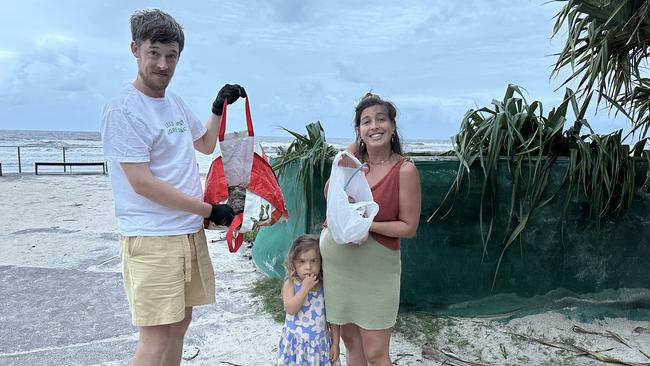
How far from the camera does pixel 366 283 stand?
202 cm

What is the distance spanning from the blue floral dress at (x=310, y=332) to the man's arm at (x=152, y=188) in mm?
734

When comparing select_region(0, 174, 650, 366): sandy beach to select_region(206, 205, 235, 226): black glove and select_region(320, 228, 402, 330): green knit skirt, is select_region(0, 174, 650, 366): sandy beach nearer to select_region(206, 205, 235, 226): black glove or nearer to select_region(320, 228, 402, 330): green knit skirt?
select_region(320, 228, 402, 330): green knit skirt

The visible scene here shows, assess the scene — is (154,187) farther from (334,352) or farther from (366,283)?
(334,352)

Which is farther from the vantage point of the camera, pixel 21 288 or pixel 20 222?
pixel 20 222

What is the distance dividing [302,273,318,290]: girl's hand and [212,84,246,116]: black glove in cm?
84

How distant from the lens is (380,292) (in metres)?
2.01

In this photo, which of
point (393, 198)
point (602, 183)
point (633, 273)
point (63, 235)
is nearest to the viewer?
point (393, 198)

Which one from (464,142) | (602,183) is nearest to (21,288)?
(464,142)

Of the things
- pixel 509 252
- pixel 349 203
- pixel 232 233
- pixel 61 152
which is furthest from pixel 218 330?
pixel 61 152

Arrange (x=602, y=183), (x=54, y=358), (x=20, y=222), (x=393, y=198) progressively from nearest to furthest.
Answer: (x=393, y=198)
(x=54, y=358)
(x=602, y=183)
(x=20, y=222)

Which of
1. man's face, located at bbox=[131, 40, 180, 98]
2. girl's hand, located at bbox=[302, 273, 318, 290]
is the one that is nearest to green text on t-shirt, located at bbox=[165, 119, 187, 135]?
man's face, located at bbox=[131, 40, 180, 98]

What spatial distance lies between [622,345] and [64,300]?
13.2ft

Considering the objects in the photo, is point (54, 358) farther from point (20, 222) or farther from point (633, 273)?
point (20, 222)

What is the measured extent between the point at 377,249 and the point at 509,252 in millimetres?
1663
